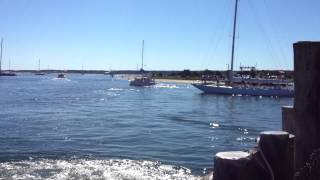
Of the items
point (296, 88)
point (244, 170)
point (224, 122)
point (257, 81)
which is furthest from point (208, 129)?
point (257, 81)

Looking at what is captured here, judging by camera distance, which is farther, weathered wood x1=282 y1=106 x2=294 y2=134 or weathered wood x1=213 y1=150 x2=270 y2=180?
weathered wood x1=282 y1=106 x2=294 y2=134

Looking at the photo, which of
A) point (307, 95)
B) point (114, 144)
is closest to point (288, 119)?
point (307, 95)

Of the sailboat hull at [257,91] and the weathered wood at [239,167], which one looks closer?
the weathered wood at [239,167]

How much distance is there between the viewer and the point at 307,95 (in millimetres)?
7289

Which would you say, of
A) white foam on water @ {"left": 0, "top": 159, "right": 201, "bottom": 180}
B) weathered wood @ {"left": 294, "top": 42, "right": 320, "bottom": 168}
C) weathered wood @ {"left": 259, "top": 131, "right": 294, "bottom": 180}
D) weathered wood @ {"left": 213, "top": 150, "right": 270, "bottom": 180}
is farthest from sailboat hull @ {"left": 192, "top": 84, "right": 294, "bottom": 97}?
weathered wood @ {"left": 213, "top": 150, "right": 270, "bottom": 180}

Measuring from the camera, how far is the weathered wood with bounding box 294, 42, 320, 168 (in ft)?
23.5

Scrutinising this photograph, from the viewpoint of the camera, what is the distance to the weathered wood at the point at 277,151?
19.7 feet

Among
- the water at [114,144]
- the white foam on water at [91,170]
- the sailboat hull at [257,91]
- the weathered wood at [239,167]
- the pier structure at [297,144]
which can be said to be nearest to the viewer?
the weathered wood at [239,167]

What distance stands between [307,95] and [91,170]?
11.2 m

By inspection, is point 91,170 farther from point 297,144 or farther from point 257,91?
point 257,91

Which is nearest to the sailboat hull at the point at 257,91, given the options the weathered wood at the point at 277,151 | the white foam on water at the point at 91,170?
the white foam on water at the point at 91,170

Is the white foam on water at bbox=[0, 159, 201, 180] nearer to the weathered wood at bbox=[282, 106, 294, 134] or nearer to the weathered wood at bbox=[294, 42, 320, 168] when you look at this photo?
the weathered wood at bbox=[282, 106, 294, 134]

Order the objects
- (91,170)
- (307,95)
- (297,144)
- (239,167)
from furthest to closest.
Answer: (91,170), (297,144), (307,95), (239,167)

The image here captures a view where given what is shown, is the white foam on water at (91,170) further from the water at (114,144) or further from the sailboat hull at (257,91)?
the sailboat hull at (257,91)
